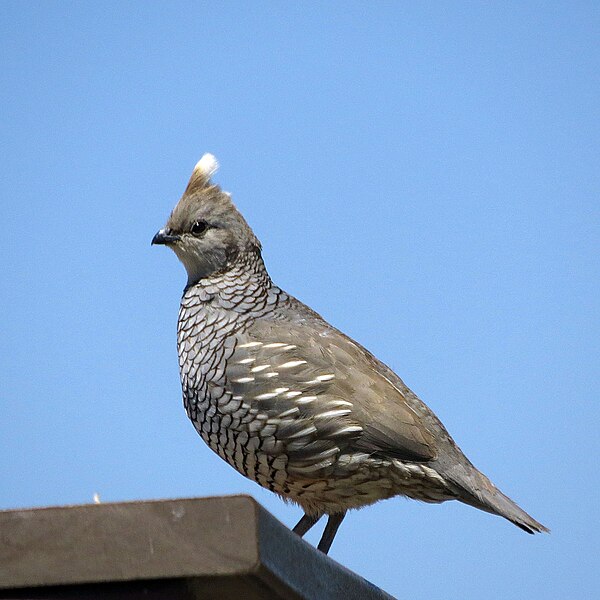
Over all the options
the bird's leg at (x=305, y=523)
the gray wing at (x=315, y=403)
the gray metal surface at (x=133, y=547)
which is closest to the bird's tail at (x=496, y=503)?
the gray wing at (x=315, y=403)

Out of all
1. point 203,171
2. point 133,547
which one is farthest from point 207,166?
point 133,547

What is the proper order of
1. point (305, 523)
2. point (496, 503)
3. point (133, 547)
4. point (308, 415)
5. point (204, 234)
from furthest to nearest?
point (204, 234) → point (305, 523) → point (496, 503) → point (308, 415) → point (133, 547)

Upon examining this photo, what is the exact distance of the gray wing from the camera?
5.25 meters

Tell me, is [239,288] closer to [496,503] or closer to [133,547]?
[496,503]

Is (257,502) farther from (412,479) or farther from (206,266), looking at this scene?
(206,266)

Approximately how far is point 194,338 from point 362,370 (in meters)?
0.89

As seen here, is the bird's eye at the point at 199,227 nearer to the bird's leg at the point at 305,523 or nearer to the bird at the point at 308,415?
the bird at the point at 308,415

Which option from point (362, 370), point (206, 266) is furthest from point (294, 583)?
point (206, 266)

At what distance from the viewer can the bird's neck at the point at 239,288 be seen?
5785 mm

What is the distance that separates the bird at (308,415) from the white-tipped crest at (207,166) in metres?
0.63

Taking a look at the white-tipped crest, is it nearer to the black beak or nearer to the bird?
the black beak

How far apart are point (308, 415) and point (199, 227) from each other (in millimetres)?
1323

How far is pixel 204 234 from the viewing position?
5.97m

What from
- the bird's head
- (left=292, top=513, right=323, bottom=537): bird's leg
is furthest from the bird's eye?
(left=292, top=513, right=323, bottom=537): bird's leg
